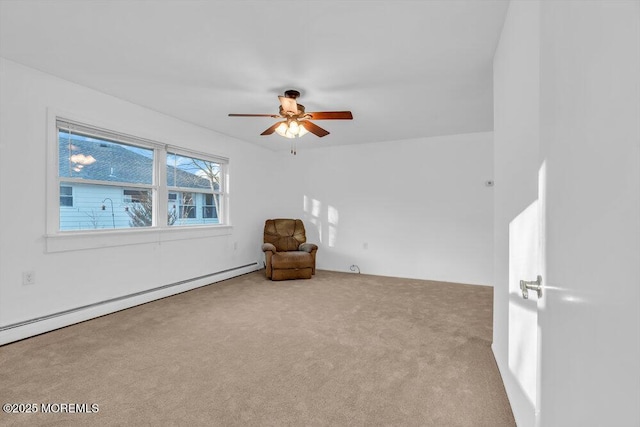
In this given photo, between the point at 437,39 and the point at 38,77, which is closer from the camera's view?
the point at 437,39

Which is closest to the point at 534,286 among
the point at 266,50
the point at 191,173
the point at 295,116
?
the point at 266,50

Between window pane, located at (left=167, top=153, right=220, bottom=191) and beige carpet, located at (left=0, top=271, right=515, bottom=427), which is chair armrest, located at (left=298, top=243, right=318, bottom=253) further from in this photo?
window pane, located at (left=167, top=153, right=220, bottom=191)

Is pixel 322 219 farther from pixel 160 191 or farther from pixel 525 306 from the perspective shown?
pixel 525 306

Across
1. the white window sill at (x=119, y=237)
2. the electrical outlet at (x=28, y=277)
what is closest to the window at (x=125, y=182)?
the white window sill at (x=119, y=237)

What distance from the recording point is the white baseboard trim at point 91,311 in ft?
8.66

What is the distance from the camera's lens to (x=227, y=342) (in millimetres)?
2621

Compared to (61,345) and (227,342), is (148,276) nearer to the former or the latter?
(61,345)

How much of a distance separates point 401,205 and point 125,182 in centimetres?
410

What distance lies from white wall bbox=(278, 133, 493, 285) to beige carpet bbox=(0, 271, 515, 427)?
1421mm

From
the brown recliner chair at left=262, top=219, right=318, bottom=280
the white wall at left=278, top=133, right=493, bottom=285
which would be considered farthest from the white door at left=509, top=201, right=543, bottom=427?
the brown recliner chair at left=262, top=219, right=318, bottom=280

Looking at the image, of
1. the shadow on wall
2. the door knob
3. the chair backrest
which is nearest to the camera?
the door knob

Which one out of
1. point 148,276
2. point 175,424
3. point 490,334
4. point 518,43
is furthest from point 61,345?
point 518,43

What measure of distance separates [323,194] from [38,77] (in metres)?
4.19

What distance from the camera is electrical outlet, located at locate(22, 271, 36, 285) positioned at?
2.72 meters
